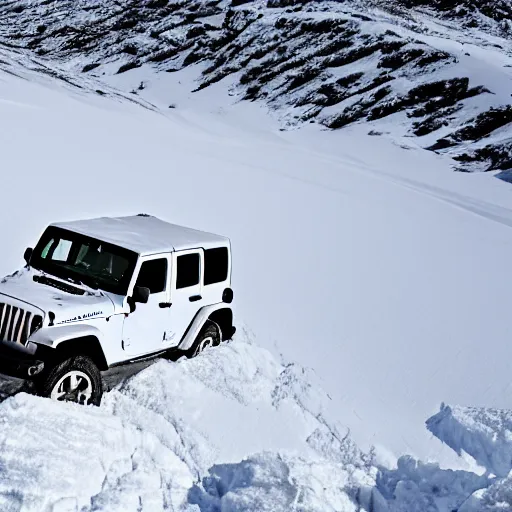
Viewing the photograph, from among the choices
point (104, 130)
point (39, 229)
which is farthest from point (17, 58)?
point (39, 229)

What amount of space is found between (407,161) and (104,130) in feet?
52.8

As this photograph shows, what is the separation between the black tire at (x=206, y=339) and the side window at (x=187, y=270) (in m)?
0.63

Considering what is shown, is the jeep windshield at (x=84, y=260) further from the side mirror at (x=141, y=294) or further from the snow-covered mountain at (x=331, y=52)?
the snow-covered mountain at (x=331, y=52)

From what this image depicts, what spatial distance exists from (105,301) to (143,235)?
4.34 ft

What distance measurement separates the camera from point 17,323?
7.23 m

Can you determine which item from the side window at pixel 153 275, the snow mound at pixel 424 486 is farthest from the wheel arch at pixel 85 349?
the snow mound at pixel 424 486

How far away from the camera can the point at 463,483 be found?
6930mm

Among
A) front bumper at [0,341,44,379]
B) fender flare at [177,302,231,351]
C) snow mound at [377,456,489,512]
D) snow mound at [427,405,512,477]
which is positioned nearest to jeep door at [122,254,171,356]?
fender flare at [177,302,231,351]

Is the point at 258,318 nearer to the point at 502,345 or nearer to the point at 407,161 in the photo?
the point at 502,345

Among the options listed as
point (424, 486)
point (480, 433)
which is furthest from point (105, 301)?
point (480, 433)

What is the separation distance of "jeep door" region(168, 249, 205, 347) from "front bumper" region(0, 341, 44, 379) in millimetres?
1957

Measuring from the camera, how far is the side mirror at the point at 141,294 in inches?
311

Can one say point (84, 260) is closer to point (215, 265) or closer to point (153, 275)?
point (153, 275)

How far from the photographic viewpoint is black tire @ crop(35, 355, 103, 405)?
698 centimetres
